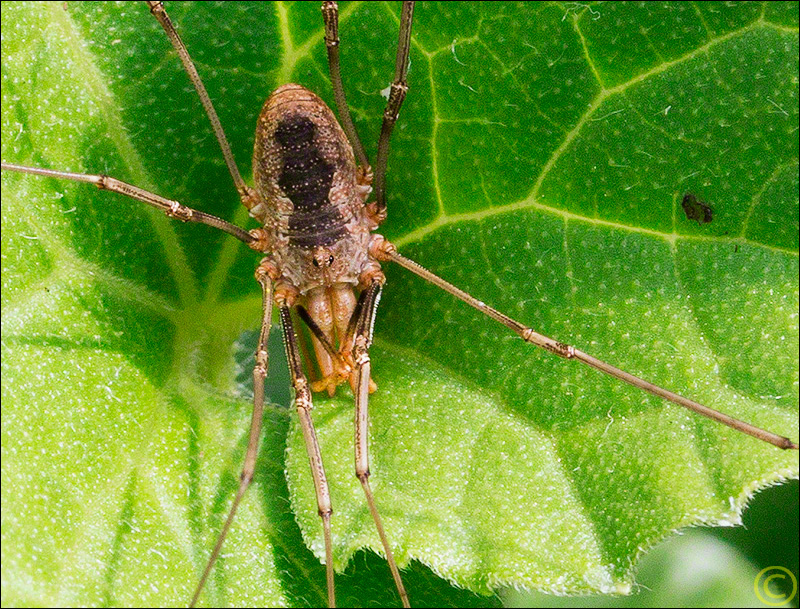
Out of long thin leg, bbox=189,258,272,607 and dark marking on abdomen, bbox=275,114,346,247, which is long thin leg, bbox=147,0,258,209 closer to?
dark marking on abdomen, bbox=275,114,346,247

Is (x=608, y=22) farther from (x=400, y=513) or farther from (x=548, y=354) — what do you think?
(x=400, y=513)

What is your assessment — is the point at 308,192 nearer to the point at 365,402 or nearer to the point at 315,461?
the point at 365,402

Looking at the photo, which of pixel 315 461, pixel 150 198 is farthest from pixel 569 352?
pixel 150 198

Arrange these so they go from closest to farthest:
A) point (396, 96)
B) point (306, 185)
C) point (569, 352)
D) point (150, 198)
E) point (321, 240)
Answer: point (569, 352) < point (396, 96) < point (150, 198) < point (306, 185) < point (321, 240)

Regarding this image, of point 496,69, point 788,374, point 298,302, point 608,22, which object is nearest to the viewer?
point 788,374

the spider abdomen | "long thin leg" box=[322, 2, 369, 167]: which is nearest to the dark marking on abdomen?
the spider abdomen

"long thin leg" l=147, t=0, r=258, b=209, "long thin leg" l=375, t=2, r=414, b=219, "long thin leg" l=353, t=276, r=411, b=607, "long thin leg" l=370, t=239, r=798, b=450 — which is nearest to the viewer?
"long thin leg" l=370, t=239, r=798, b=450

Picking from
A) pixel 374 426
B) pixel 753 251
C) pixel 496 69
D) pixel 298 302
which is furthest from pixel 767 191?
pixel 298 302
